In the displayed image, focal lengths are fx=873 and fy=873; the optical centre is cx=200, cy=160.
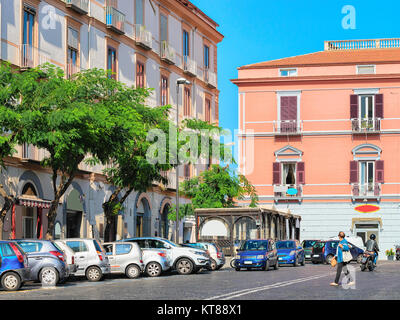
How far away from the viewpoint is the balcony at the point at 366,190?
189 feet

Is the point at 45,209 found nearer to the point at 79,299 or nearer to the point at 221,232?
the point at 221,232

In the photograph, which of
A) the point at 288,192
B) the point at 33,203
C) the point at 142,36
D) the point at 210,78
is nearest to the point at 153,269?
the point at 33,203

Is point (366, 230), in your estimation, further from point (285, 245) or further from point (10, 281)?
point (10, 281)

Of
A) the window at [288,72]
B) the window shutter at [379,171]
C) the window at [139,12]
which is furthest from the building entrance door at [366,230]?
the window at [139,12]

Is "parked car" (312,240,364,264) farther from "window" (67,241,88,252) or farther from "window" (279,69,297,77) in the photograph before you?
"window" (67,241,88,252)

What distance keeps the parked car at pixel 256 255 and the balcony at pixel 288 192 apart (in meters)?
19.1

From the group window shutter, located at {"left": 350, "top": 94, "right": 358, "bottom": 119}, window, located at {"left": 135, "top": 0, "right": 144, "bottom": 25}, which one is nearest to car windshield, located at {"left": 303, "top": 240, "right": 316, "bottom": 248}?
window shutter, located at {"left": 350, "top": 94, "right": 358, "bottom": 119}

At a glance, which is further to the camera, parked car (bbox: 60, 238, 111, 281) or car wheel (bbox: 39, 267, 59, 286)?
parked car (bbox: 60, 238, 111, 281)

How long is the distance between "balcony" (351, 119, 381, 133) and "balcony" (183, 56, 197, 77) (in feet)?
38.6

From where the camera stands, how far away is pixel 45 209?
37.3 metres

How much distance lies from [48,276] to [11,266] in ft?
6.25

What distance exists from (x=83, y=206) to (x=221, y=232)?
8.68 meters

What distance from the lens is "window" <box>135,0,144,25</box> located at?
46.8 metres
